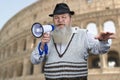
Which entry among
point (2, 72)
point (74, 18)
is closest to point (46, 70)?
point (74, 18)

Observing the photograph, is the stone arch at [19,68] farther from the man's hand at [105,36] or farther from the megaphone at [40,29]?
the man's hand at [105,36]

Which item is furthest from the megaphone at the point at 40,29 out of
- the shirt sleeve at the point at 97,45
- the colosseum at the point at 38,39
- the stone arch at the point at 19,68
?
the stone arch at the point at 19,68

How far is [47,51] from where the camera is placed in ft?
6.32

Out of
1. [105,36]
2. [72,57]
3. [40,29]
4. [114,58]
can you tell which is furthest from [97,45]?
[114,58]

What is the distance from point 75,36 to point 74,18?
18.7m

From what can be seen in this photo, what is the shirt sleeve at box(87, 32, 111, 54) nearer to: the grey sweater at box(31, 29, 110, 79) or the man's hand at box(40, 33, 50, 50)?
the grey sweater at box(31, 29, 110, 79)

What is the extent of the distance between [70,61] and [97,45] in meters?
0.24

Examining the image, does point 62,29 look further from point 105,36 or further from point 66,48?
point 105,36

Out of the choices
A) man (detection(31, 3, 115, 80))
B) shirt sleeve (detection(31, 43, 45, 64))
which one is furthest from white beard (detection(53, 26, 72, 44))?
shirt sleeve (detection(31, 43, 45, 64))

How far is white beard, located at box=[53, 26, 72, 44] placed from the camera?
191cm

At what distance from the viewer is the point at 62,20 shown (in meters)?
1.94

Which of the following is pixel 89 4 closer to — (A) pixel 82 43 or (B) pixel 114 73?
(B) pixel 114 73

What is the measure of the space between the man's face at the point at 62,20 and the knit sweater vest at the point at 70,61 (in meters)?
0.12

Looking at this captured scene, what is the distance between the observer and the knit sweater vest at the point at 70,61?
6.01 ft
